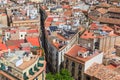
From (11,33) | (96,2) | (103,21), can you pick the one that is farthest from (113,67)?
(96,2)

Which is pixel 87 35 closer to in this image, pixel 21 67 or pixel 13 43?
pixel 13 43

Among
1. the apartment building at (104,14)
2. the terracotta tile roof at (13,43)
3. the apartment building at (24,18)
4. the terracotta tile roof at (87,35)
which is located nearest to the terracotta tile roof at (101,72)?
the terracotta tile roof at (87,35)

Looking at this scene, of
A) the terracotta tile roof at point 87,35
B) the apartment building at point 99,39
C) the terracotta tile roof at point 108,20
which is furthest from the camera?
the terracotta tile roof at point 108,20

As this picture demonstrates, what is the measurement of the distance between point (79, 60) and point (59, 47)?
8.63 m

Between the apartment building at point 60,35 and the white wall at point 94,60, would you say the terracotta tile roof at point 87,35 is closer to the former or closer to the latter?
the apartment building at point 60,35

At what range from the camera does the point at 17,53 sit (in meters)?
50.2

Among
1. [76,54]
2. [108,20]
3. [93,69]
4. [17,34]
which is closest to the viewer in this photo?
[93,69]

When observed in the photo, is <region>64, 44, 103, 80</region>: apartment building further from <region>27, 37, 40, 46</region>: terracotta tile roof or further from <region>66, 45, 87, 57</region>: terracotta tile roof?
<region>27, 37, 40, 46</region>: terracotta tile roof

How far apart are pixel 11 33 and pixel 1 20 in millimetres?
22456

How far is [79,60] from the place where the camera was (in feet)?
180

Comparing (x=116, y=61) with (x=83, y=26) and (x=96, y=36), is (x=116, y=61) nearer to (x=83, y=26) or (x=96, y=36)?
(x=96, y=36)

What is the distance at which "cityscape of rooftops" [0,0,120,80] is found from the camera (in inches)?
1858

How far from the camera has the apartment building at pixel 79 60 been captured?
2167 inches

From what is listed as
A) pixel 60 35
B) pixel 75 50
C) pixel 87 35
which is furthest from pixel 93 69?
pixel 60 35
